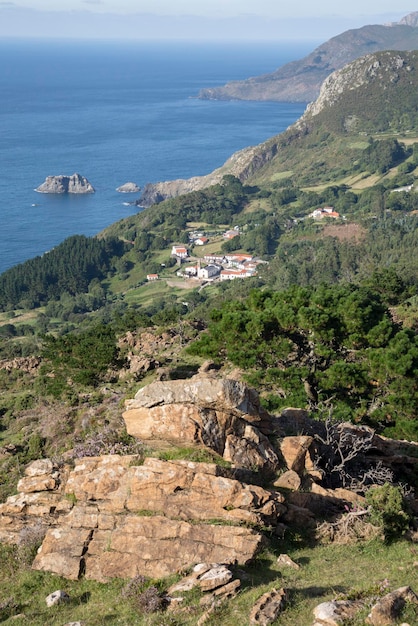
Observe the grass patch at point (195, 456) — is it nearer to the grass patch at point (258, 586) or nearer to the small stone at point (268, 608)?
the grass patch at point (258, 586)

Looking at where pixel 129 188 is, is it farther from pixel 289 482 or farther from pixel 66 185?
pixel 289 482

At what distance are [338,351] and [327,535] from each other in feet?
43.5

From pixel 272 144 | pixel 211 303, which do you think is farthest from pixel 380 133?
pixel 211 303

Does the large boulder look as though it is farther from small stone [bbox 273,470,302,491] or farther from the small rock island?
the small rock island

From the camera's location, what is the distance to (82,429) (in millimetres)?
23344

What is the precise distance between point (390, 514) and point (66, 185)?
164359 mm

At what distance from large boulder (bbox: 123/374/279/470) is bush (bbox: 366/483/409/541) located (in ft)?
7.97

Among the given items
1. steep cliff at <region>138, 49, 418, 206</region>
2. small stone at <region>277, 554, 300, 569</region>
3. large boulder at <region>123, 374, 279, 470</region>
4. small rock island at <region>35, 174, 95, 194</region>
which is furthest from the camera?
steep cliff at <region>138, 49, 418, 206</region>

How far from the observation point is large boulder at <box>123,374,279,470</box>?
47.6 feet

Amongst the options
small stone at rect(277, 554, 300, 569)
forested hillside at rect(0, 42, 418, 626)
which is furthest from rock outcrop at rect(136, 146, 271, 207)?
small stone at rect(277, 554, 300, 569)

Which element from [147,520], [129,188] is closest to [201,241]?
[129,188]

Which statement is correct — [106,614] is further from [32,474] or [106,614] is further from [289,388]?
[289,388]

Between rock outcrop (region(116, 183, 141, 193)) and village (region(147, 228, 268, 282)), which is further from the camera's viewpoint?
→ rock outcrop (region(116, 183, 141, 193))

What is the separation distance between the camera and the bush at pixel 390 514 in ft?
45.1
